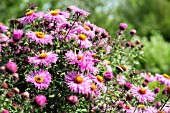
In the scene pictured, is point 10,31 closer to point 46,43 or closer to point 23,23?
point 23,23

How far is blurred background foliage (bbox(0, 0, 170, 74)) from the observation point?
1027 cm

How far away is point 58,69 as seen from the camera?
8.13 ft

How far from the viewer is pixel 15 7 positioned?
10.4m

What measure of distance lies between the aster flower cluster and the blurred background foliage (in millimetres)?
1766

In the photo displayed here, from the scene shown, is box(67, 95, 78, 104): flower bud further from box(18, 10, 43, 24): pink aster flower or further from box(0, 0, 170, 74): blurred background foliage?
box(0, 0, 170, 74): blurred background foliage

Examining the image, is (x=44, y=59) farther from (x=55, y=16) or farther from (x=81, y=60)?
(x=55, y=16)

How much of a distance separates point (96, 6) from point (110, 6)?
0.68 metres

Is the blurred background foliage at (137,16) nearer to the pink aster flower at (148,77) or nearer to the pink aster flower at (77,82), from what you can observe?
the pink aster flower at (148,77)

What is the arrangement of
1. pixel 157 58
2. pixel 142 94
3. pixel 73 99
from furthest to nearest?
pixel 157 58 < pixel 142 94 < pixel 73 99

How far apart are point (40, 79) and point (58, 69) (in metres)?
0.19

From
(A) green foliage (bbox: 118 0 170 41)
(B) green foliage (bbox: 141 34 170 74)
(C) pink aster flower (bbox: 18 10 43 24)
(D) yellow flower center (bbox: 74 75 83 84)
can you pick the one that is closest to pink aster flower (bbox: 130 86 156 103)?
(D) yellow flower center (bbox: 74 75 83 84)

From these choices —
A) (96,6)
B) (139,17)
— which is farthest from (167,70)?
(139,17)

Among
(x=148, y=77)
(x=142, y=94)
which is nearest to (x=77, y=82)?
(x=142, y=94)

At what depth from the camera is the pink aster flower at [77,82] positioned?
7.47ft
